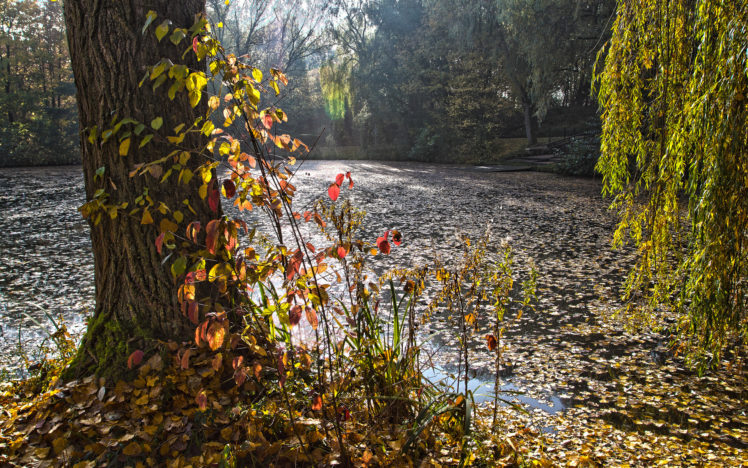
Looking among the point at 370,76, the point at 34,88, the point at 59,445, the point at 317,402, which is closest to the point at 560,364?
the point at 317,402

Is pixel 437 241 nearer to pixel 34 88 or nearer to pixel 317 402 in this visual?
pixel 317 402

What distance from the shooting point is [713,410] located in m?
2.27

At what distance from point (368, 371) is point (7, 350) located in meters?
2.39

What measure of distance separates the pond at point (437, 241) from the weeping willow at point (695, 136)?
885 millimetres

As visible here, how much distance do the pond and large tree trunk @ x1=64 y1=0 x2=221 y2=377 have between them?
862mm

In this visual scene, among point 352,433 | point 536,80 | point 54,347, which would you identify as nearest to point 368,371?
point 352,433

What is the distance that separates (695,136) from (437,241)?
13.6 feet

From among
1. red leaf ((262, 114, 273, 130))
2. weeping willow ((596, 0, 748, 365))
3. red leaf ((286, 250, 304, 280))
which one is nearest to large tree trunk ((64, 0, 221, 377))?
red leaf ((262, 114, 273, 130))

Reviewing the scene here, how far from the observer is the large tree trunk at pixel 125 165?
5.74 ft

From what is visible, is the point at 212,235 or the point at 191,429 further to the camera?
the point at 191,429

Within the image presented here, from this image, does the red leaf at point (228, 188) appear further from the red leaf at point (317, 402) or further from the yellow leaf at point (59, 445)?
the yellow leaf at point (59, 445)

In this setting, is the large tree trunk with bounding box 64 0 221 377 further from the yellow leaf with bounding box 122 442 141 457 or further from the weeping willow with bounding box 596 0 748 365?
the weeping willow with bounding box 596 0 748 365

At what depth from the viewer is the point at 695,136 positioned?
1.84 m

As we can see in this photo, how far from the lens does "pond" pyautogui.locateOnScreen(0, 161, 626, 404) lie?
3.37 metres
